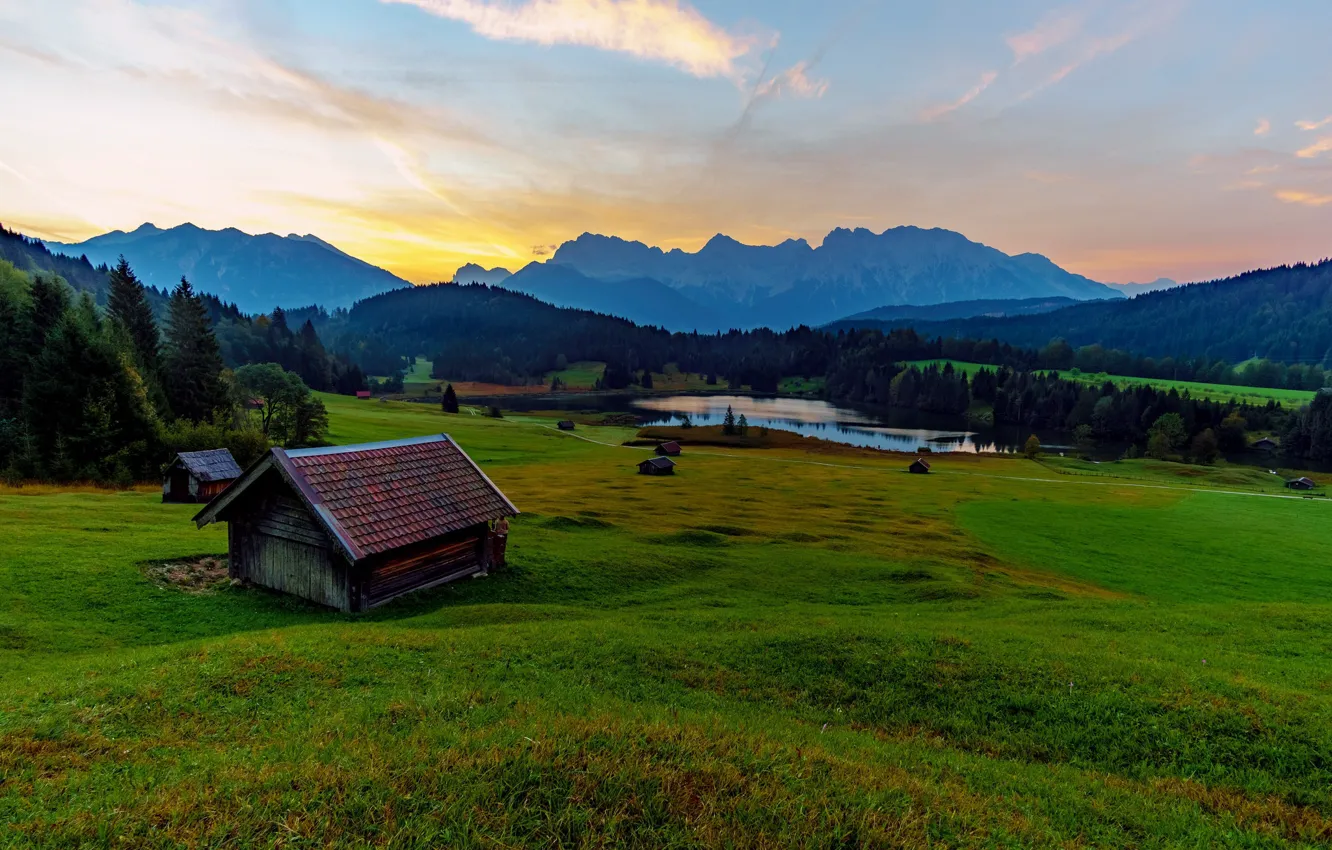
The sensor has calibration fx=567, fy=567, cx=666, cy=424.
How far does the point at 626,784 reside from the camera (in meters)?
6.94

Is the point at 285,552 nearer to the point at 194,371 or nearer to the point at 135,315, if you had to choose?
the point at 194,371

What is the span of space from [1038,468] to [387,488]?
106 metres

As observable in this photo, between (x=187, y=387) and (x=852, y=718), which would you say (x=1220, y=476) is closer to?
(x=852, y=718)

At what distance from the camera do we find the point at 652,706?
11445mm

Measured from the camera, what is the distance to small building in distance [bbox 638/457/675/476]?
73312 mm

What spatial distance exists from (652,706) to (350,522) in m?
14.2

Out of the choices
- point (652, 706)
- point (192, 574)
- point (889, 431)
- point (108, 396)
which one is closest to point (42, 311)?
point (108, 396)

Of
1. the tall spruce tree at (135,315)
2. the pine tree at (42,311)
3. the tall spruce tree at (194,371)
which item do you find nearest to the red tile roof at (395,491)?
the pine tree at (42,311)

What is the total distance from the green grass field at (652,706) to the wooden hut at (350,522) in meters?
1.07

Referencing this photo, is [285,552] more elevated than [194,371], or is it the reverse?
[194,371]

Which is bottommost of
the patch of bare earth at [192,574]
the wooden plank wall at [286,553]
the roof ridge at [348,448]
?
the patch of bare earth at [192,574]

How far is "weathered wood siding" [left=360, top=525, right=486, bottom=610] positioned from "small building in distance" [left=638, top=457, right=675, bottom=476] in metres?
48.5

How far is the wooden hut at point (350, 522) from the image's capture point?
20.3 m

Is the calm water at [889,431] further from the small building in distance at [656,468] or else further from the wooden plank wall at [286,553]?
the wooden plank wall at [286,553]
